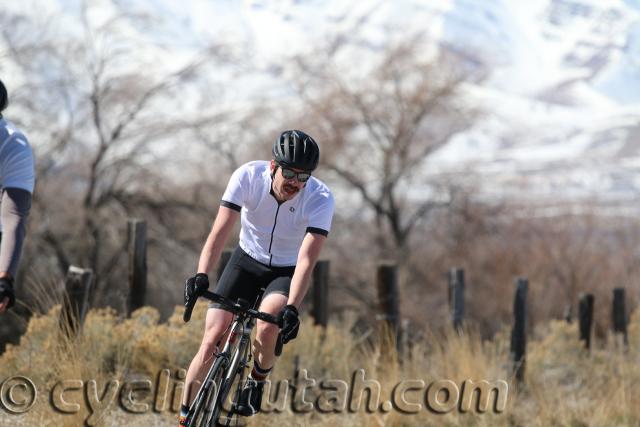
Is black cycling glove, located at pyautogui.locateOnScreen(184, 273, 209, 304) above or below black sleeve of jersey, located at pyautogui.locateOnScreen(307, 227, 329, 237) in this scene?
below

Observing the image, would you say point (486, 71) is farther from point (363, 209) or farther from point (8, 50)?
point (8, 50)

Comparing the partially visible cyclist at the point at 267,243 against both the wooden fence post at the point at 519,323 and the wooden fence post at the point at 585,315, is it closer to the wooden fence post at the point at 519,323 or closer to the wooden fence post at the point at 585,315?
the wooden fence post at the point at 519,323

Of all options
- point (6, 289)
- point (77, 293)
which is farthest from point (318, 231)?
point (77, 293)

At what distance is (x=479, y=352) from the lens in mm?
8617

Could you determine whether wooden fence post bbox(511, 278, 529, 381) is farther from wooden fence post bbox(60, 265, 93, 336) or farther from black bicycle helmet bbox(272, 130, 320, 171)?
black bicycle helmet bbox(272, 130, 320, 171)

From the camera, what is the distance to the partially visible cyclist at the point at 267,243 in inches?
202

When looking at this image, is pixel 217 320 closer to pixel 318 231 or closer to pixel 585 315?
pixel 318 231

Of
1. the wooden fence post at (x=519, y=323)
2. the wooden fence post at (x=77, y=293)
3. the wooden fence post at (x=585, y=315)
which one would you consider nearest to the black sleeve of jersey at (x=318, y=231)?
the wooden fence post at (x=77, y=293)

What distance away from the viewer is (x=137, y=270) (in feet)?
29.9

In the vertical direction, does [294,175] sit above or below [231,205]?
above

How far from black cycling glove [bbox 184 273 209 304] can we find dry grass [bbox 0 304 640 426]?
1.37m

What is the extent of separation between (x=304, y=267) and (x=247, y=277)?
0.50 m

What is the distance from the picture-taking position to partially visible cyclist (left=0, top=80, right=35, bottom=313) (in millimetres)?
3945

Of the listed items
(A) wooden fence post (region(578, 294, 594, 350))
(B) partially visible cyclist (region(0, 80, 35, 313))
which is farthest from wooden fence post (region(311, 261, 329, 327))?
(B) partially visible cyclist (region(0, 80, 35, 313))
